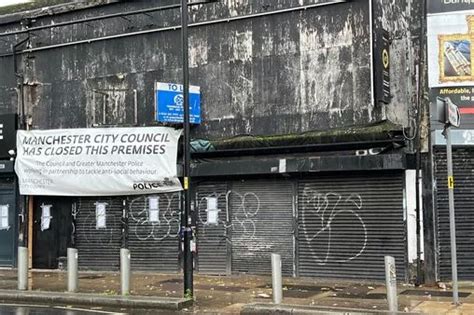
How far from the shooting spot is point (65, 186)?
59.3 ft

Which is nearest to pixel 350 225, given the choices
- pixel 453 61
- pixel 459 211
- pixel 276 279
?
pixel 459 211

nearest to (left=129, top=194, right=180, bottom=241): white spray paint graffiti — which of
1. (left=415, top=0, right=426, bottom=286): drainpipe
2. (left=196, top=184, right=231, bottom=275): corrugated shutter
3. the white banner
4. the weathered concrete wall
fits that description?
the white banner

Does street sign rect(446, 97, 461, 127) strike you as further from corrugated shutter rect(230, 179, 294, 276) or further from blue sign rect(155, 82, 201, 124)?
blue sign rect(155, 82, 201, 124)

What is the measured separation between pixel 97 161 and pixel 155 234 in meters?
2.70

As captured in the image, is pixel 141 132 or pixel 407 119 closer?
pixel 407 119

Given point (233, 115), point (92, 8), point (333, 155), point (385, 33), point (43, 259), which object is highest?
point (92, 8)

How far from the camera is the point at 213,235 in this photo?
16469mm

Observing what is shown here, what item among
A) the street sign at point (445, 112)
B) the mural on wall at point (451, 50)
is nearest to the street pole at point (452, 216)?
the street sign at point (445, 112)

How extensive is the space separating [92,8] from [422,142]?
34.3 ft

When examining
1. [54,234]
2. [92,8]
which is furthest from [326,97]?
[54,234]

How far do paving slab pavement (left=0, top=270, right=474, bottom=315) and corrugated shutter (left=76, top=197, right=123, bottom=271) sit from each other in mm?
898

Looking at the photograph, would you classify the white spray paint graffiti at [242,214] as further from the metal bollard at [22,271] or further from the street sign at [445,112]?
the street sign at [445,112]

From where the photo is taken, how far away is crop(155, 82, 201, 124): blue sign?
51.1 ft

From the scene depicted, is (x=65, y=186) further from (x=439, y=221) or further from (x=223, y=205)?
(x=439, y=221)
